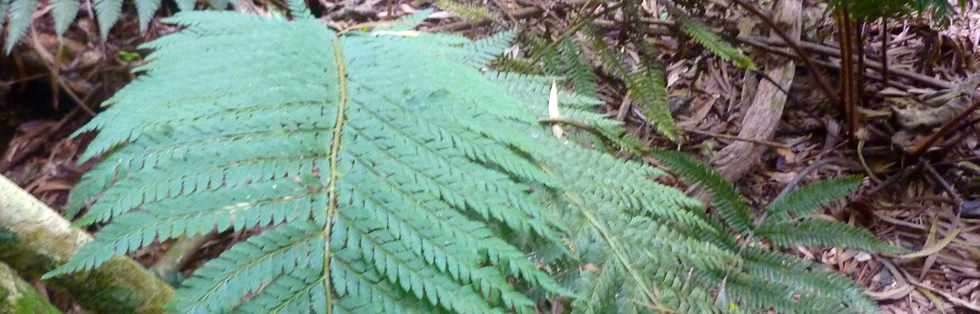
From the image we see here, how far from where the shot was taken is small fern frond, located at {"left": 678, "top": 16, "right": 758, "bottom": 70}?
1957mm

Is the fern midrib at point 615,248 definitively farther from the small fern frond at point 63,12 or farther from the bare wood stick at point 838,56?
the small fern frond at point 63,12

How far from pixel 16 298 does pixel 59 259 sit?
Result: 0.20 m

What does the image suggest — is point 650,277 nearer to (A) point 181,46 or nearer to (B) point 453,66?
(B) point 453,66

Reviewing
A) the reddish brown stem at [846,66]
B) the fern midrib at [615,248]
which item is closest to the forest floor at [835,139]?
the reddish brown stem at [846,66]

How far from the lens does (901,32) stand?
2.75 m

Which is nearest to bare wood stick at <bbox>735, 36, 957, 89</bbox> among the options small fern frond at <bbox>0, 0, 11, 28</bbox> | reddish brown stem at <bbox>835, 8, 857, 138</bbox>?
reddish brown stem at <bbox>835, 8, 857, 138</bbox>

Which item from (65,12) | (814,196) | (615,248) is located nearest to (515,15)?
(814,196)

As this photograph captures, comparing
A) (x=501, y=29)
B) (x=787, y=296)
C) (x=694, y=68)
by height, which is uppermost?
(x=501, y=29)

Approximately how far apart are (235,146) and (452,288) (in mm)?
324

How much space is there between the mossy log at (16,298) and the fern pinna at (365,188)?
23.3 inches

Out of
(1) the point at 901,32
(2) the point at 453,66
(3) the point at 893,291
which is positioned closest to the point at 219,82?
(2) the point at 453,66

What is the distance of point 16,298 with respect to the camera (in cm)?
140

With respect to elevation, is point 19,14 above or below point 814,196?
above

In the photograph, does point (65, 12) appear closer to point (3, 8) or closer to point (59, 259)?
point (3, 8)
